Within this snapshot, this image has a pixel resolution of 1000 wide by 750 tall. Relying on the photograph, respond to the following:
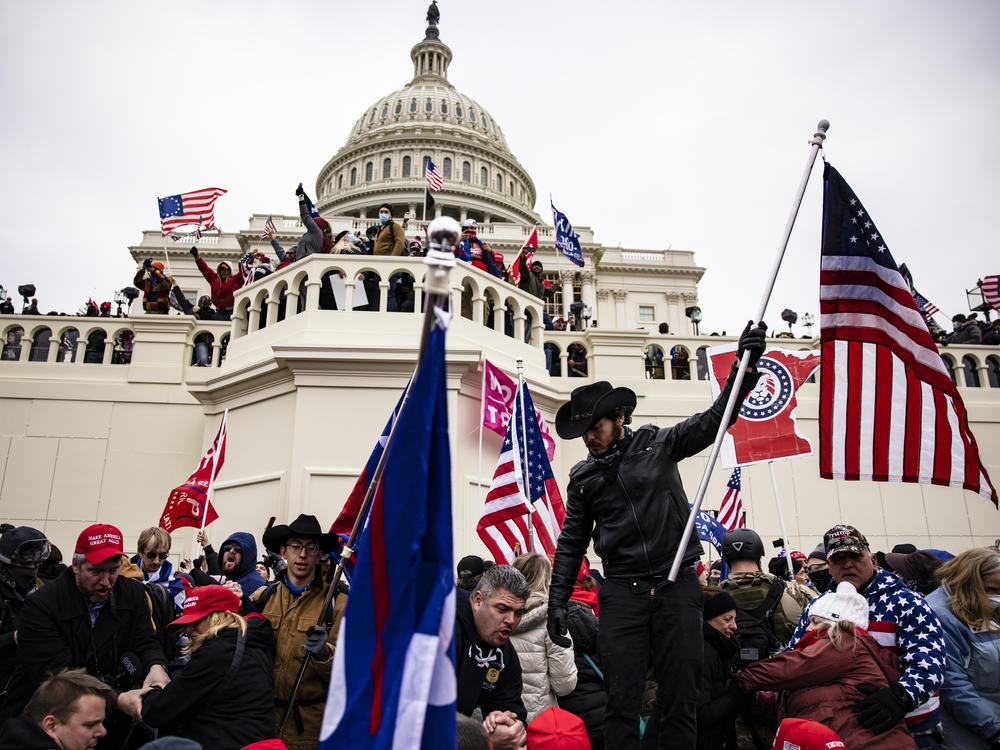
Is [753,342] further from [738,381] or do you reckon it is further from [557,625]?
[557,625]

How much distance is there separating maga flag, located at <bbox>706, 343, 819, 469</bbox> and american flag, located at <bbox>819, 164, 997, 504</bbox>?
18.0 ft

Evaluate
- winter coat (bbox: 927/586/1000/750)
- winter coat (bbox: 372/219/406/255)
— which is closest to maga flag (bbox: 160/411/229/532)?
winter coat (bbox: 372/219/406/255)

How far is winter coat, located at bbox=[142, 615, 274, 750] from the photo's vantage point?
3.60 m

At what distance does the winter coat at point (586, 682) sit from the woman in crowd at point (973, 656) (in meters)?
1.97

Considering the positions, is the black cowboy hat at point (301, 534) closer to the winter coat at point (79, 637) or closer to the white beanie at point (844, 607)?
the winter coat at point (79, 637)

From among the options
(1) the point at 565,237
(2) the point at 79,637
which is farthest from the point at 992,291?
(2) the point at 79,637

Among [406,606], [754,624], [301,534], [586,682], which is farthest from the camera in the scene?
[586,682]

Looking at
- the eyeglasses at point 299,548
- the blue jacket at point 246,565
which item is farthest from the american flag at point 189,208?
the eyeglasses at point 299,548

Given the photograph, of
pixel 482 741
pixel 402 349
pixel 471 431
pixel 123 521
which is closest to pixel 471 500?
pixel 471 431

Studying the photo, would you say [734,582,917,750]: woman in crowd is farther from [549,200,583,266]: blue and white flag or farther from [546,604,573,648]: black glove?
[549,200,583,266]: blue and white flag

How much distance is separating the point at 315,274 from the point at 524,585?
8.96 meters

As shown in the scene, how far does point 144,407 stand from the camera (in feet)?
43.2

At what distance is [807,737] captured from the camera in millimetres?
Answer: 3352

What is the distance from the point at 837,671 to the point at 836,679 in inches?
2.4
